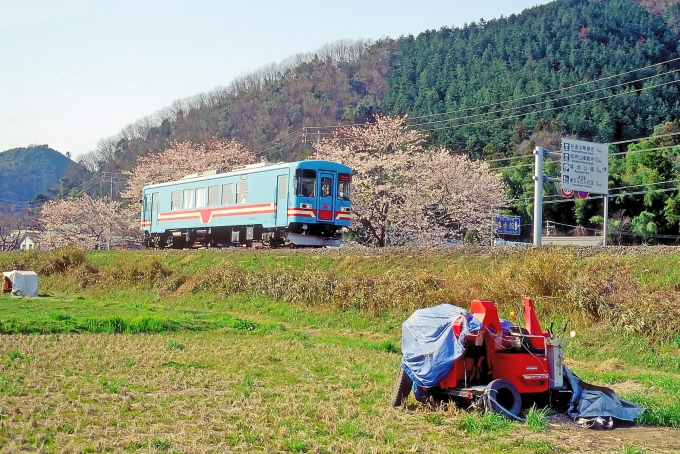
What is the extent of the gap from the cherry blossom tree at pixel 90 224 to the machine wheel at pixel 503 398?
43802mm

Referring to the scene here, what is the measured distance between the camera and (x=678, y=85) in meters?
51.3

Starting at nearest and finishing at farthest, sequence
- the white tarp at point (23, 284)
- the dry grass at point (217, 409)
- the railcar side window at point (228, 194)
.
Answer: the dry grass at point (217, 409) → the white tarp at point (23, 284) → the railcar side window at point (228, 194)

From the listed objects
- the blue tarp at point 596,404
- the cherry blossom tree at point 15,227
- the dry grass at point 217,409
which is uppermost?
the cherry blossom tree at point 15,227

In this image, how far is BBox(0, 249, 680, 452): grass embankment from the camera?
20.0 ft

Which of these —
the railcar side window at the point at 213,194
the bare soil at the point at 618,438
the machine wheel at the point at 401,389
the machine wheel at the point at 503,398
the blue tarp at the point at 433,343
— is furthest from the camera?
the railcar side window at the point at 213,194

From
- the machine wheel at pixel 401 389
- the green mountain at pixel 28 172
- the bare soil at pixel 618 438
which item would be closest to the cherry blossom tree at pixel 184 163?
the machine wheel at pixel 401 389

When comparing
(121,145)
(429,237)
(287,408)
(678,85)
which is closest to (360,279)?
(287,408)

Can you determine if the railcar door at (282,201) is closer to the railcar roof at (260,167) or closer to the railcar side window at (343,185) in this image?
the railcar roof at (260,167)

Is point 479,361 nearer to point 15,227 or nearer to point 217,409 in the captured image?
point 217,409

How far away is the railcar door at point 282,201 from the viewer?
21969 millimetres

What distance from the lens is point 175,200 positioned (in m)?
28.9

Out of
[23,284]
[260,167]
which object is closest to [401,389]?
[260,167]

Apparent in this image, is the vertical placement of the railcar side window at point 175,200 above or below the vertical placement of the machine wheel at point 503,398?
above

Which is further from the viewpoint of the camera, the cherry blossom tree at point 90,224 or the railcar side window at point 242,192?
the cherry blossom tree at point 90,224
